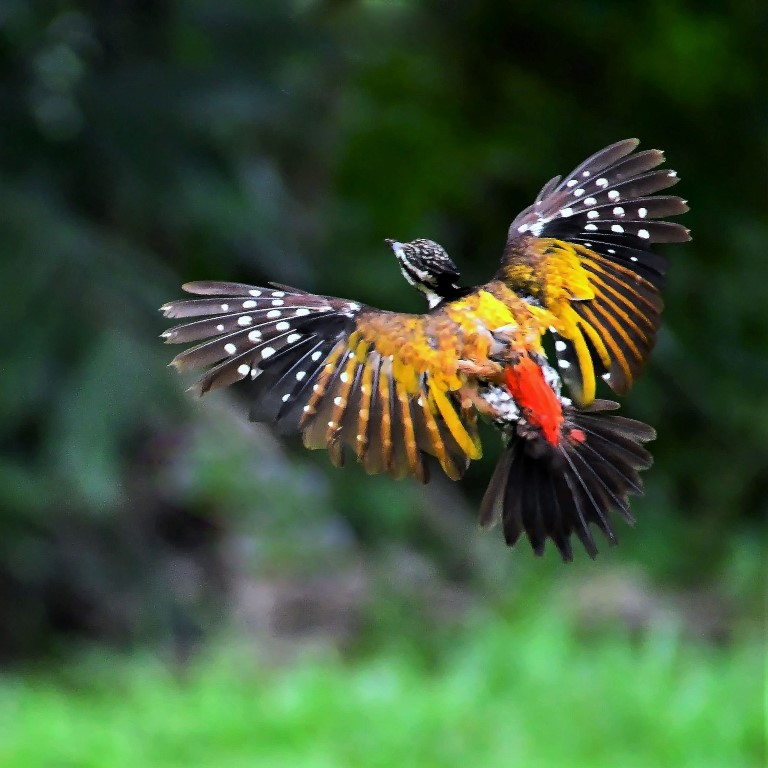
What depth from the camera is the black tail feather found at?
1.28 metres

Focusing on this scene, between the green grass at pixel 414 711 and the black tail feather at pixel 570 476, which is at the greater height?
the black tail feather at pixel 570 476

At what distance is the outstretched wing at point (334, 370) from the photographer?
118cm

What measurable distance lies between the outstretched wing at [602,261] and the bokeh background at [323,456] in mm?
1295

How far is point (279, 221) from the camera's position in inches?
237

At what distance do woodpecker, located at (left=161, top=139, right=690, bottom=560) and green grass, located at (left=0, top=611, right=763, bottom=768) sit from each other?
3.26 metres

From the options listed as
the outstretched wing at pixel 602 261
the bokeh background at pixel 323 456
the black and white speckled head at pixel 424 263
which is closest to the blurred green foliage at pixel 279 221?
the bokeh background at pixel 323 456

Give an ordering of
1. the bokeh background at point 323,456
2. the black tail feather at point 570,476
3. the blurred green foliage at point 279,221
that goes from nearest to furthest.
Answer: the black tail feather at point 570,476 → the blurred green foliage at point 279,221 → the bokeh background at point 323,456

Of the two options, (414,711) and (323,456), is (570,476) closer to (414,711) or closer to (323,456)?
(414,711)

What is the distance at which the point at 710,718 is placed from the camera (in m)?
4.87

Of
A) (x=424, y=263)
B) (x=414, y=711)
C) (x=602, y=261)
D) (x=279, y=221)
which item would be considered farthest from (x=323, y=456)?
(x=424, y=263)

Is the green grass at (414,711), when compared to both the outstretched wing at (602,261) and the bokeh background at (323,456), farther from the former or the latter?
the outstretched wing at (602,261)

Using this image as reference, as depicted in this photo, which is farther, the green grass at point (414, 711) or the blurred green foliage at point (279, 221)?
the green grass at point (414, 711)

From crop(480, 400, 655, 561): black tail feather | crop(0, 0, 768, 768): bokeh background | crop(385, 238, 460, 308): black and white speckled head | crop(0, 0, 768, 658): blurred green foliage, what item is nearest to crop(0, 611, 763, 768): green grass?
crop(0, 0, 768, 768): bokeh background

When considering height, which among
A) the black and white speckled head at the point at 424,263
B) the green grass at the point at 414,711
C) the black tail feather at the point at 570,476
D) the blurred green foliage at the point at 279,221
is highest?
the blurred green foliage at the point at 279,221
